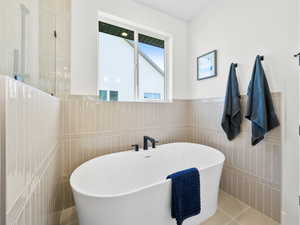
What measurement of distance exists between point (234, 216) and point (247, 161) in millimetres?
596

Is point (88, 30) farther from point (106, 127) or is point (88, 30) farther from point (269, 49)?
point (269, 49)

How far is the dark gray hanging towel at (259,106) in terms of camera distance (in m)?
1.30

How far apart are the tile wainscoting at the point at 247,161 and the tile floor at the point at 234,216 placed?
0.23ft

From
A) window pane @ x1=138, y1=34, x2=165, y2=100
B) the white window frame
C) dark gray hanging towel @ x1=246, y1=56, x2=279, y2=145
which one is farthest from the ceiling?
dark gray hanging towel @ x1=246, y1=56, x2=279, y2=145

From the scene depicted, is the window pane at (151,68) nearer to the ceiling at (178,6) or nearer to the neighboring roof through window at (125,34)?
the neighboring roof through window at (125,34)

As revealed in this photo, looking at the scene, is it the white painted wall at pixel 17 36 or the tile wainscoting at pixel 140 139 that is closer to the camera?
the white painted wall at pixel 17 36

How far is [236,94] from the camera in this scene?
1.59 meters

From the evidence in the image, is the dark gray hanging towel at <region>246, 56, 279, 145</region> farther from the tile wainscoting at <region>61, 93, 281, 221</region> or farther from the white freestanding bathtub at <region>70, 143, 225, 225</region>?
the white freestanding bathtub at <region>70, 143, 225, 225</region>

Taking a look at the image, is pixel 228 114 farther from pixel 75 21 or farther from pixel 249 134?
pixel 75 21

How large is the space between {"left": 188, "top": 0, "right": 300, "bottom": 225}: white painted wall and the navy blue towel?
892 millimetres

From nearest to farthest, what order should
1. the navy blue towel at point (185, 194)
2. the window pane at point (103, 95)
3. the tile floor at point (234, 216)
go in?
the navy blue towel at point (185, 194) → the tile floor at point (234, 216) → the window pane at point (103, 95)

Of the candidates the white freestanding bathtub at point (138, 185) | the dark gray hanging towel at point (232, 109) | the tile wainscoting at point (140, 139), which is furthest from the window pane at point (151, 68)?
the dark gray hanging towel at point (232, 109)

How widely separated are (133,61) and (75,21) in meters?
0.83

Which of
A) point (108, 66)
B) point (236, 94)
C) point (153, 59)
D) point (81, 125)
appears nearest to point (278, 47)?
point (236, 94)
